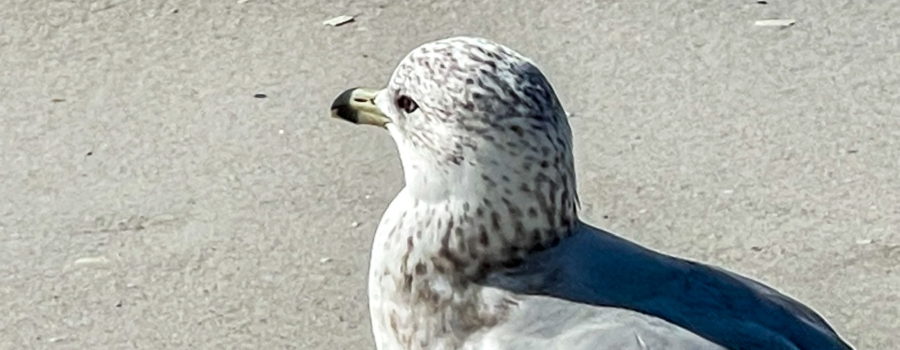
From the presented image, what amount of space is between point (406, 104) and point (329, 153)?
1786 mm

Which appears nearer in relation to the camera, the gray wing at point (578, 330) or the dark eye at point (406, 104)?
the gray wing at point (578, 330)

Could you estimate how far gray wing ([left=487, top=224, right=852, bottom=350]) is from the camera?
3867 millimetres

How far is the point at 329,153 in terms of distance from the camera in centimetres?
589

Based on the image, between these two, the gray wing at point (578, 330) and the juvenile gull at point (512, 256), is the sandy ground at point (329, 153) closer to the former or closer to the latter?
the juvenile gull at point (512, 256)

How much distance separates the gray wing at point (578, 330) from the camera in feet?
12.4

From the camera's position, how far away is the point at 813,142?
5.89 meters

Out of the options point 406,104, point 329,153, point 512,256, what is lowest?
point 329,153

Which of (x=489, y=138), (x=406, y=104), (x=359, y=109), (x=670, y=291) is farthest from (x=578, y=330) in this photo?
(x=359, y=109)

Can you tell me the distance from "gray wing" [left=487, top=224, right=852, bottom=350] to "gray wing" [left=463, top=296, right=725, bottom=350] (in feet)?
0.08

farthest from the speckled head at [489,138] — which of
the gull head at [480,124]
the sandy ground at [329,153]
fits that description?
the sandy ground at [329,153]

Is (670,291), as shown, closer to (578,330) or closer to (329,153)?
(578,330)

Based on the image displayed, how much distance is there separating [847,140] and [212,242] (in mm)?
1664

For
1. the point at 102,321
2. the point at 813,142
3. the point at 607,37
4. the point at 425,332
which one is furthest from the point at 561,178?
the point at 607,37

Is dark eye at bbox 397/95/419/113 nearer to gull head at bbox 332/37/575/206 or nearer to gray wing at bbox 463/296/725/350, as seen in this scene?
gull head at bbox 332/37/575/206
